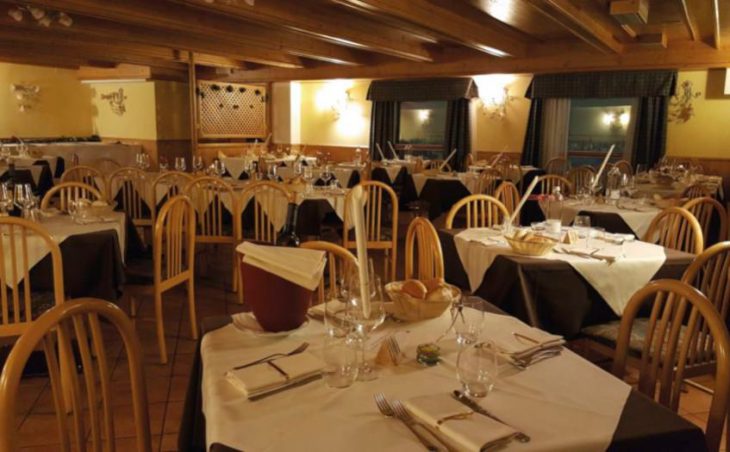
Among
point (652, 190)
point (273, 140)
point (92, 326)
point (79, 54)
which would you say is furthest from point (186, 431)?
point (273, 140)

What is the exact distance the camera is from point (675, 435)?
43.0 inches

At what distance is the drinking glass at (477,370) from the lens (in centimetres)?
126

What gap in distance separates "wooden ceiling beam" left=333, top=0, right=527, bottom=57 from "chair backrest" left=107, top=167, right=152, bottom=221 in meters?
2.29

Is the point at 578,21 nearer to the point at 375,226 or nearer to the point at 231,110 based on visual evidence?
the point at 375,226

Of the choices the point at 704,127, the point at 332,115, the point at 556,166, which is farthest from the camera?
the point at 332,115

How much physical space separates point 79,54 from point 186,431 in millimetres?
8035

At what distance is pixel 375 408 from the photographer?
46.4 inches

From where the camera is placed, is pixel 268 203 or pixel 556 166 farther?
pixel 556 166

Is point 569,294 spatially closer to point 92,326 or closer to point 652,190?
point 92,326

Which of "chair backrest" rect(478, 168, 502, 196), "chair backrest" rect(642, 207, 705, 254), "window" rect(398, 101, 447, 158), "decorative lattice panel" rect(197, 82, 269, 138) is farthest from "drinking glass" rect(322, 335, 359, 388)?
"decorative lattice panel" rect(197, 82, 269, 138)

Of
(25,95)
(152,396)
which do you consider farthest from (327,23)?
(25,95)

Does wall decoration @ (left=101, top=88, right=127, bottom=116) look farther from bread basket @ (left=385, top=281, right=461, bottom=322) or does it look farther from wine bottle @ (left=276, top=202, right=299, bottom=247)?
bread basket @ (left=385, top=281, right=461, bottom=322)

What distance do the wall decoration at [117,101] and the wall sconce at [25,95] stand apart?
1.16 metres

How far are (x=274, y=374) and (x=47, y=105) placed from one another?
1097 centimetres
